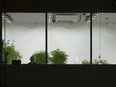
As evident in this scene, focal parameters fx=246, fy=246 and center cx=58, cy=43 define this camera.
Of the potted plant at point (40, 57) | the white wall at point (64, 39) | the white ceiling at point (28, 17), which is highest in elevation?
the white ceiling at point (28, 17)

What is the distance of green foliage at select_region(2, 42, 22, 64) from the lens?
7.73 metres

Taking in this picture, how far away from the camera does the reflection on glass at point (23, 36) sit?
7.64 metres

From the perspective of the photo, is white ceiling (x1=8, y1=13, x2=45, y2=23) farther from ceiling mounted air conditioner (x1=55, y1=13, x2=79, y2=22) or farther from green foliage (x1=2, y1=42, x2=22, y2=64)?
green foliage (x1=2, y1=42, x2=22, y2=64)

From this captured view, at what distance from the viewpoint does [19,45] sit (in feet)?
25.2

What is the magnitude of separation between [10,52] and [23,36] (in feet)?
2.18

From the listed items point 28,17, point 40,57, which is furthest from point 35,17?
point 40,57

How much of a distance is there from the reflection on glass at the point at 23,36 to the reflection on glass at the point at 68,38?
0.31 meters
